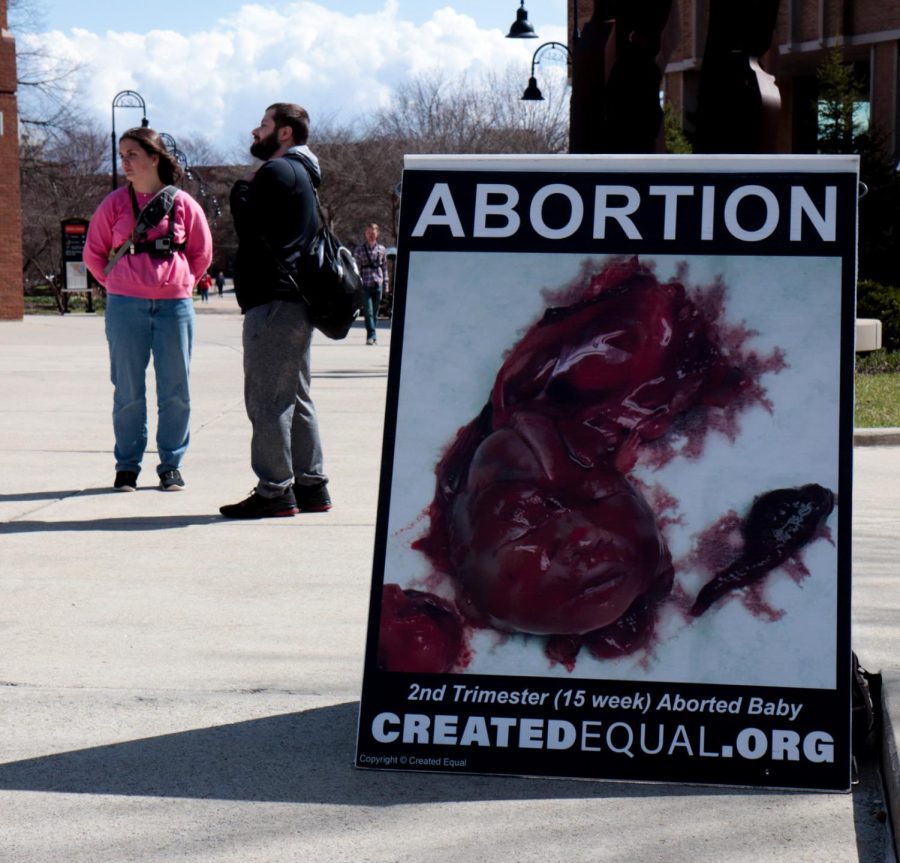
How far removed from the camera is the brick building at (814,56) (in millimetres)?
31344

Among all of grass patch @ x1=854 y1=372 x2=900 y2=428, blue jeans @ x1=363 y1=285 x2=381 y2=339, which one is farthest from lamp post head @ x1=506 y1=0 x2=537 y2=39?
grass patch @ x1=854 y1=372 x2=900 y2=428

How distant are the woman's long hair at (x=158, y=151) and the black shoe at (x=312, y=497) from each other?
6.50ft

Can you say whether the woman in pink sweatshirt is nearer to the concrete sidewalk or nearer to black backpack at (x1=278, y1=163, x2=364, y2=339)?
the concrete sidewalk

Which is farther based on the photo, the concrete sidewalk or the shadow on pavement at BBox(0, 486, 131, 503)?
the shadow on pavement at BBox(0, 486, 131, 503)

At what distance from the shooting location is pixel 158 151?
28.5 feet

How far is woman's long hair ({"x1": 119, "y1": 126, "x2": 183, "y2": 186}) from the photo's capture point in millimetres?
8562

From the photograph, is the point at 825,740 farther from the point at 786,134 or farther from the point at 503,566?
the point at 786,134

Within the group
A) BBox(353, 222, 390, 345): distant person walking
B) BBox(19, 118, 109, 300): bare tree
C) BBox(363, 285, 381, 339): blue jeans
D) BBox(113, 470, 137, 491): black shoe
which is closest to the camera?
BBox(113, 470, 137, 491): black shoe

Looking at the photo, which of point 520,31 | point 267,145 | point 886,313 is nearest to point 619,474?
point 267,145

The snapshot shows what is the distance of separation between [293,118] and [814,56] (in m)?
28.6

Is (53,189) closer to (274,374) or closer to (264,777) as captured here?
(274,374)

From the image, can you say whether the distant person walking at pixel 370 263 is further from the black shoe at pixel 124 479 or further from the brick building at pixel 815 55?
the black shoe at pixel 124 479

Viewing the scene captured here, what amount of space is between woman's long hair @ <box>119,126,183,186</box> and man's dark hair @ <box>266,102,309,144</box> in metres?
1.04

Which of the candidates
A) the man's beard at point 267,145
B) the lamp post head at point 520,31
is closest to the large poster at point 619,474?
the man's beard at point 267,145
